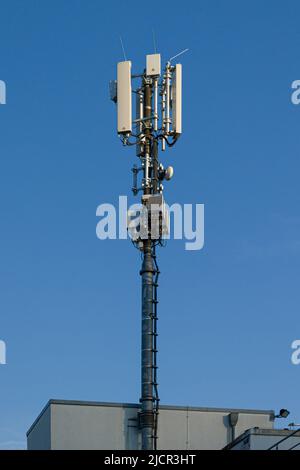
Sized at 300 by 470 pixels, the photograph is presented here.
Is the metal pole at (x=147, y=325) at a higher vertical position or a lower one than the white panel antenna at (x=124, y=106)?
lower

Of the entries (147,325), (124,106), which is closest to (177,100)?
(124,106)

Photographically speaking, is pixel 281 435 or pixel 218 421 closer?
pixel 281 435

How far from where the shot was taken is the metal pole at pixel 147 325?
2215 inches

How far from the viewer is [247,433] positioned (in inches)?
1859

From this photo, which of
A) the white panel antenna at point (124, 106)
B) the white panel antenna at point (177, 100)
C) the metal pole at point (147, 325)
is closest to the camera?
the metal pole at point (147, 325)

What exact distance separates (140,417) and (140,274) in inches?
271

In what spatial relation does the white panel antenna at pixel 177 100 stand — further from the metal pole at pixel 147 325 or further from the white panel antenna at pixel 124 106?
the white panel antenna at pixel 124 106

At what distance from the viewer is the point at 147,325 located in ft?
188

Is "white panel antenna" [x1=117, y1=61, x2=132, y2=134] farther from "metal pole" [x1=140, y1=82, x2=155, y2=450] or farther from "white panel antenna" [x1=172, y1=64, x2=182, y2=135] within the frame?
"white panel antenna" [x1=172, y1=64, x2=182, y2=135]

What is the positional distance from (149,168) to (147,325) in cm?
785

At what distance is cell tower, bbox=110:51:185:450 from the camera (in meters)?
56.5

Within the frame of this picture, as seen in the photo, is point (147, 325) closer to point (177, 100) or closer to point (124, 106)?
point (124, 106)
